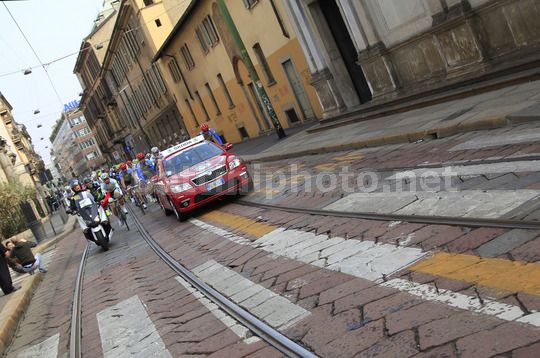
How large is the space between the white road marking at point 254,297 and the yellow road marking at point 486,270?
107 centimetres

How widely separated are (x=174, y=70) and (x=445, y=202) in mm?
36894

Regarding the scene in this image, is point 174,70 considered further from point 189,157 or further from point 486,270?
point 486,270

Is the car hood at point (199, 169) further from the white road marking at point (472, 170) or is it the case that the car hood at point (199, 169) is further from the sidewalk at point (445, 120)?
the white road marking at point (472, 170)

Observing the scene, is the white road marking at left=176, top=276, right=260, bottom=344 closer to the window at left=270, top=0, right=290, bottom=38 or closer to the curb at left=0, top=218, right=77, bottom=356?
the curb at left=0, top=218, right=77, bottom=356

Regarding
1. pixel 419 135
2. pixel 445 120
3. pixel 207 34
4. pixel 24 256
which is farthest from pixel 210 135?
pixel 207 34

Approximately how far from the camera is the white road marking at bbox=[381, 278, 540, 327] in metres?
Result: 3.30

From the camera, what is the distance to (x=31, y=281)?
494 inches

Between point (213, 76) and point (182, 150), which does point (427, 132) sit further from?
point (213, 76)

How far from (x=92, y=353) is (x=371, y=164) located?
567cm

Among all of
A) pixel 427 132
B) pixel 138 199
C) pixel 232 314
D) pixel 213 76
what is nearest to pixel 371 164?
pixel 427 132

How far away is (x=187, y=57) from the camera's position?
121 ft

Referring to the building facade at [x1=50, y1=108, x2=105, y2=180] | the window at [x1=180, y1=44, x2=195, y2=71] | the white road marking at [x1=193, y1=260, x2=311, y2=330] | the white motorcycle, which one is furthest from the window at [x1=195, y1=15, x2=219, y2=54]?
the building facade at [x1=50, y1=108, x2=105, y2=180]

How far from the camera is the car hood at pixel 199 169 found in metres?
12.3

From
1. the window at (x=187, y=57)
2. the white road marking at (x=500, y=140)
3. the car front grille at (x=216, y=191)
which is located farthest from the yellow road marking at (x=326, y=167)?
the window at (x=187, y=57)
